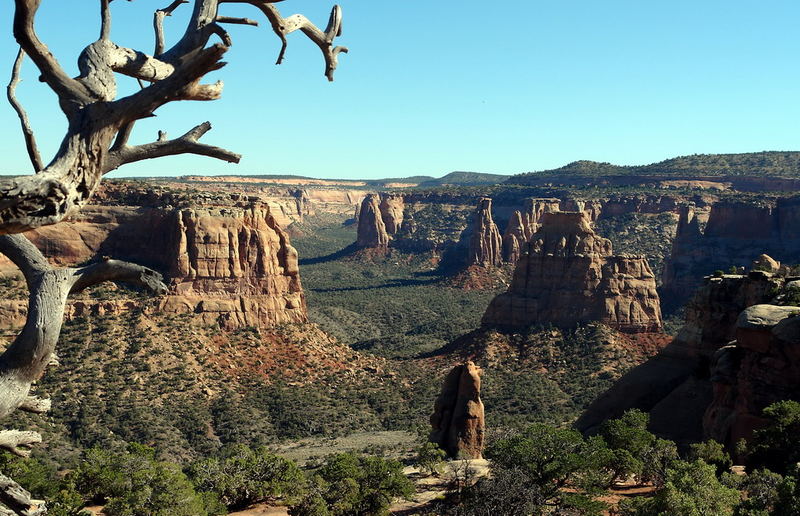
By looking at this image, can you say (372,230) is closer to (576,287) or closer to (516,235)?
(516,235)

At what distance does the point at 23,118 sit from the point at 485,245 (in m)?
142

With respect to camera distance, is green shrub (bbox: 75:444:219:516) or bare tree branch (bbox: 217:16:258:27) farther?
green shrub (bbox: 75:444:219:516)

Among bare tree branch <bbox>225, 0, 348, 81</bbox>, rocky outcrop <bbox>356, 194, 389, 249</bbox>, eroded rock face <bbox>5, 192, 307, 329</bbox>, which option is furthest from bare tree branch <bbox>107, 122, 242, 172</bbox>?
rocky outcrop <bbox>356, 194, 389, 249</bbox>

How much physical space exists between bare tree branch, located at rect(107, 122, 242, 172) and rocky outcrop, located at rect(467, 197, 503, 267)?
13929cm

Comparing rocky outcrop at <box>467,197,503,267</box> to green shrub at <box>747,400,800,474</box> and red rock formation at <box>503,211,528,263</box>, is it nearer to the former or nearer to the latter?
red rock formation at <box>503,211,528,263</box>

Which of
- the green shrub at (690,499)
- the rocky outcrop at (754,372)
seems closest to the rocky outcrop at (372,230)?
the rocky outcrop at (754,372)

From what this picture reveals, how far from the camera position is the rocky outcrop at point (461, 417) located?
41.2 m

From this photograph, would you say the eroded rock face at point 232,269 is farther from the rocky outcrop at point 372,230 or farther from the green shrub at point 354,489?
the rocky outcrop at point 372,230

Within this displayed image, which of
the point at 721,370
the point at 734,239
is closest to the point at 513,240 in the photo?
the point at 734,239

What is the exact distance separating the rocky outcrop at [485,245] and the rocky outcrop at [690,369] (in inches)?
3799

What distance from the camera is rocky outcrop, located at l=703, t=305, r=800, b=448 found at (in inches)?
1368

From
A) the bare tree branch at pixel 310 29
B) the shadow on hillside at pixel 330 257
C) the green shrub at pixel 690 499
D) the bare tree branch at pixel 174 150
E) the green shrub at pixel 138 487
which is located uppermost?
the bare tree branch at pixel 310 29

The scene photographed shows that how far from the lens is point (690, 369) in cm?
4791

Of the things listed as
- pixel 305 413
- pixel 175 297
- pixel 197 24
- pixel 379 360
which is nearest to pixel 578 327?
pixel 379 360
